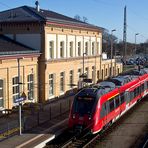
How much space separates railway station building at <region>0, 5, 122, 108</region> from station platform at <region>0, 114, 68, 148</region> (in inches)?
233

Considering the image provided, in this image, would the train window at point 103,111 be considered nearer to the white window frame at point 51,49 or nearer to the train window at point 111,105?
the train window at point 111,105

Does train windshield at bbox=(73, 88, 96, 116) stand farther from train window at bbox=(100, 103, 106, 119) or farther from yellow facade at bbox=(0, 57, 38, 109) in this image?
yellow facade at bbox=(0, 57, 38, 109)

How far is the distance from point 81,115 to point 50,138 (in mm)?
2329

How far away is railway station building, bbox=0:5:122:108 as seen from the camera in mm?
31812

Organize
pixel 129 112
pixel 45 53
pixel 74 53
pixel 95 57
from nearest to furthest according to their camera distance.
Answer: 1. pixel 129 112
2. pixel 45 53
3. pixel 74 53
4. pixel 95 57

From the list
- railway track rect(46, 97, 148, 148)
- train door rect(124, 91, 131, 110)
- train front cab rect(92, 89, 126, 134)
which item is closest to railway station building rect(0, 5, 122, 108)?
train door rect(124, 91, 131, 110)

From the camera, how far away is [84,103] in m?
22.8

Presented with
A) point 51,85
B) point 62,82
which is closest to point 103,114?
point 51,85

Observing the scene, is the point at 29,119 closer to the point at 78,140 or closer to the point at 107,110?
the point at 78,140

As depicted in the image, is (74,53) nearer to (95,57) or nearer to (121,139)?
(95,57)

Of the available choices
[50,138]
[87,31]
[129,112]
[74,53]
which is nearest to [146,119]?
[129,112]

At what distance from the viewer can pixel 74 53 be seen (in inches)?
1682

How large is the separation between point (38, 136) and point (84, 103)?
11.3 ft

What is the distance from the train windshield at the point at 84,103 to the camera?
2251cm
